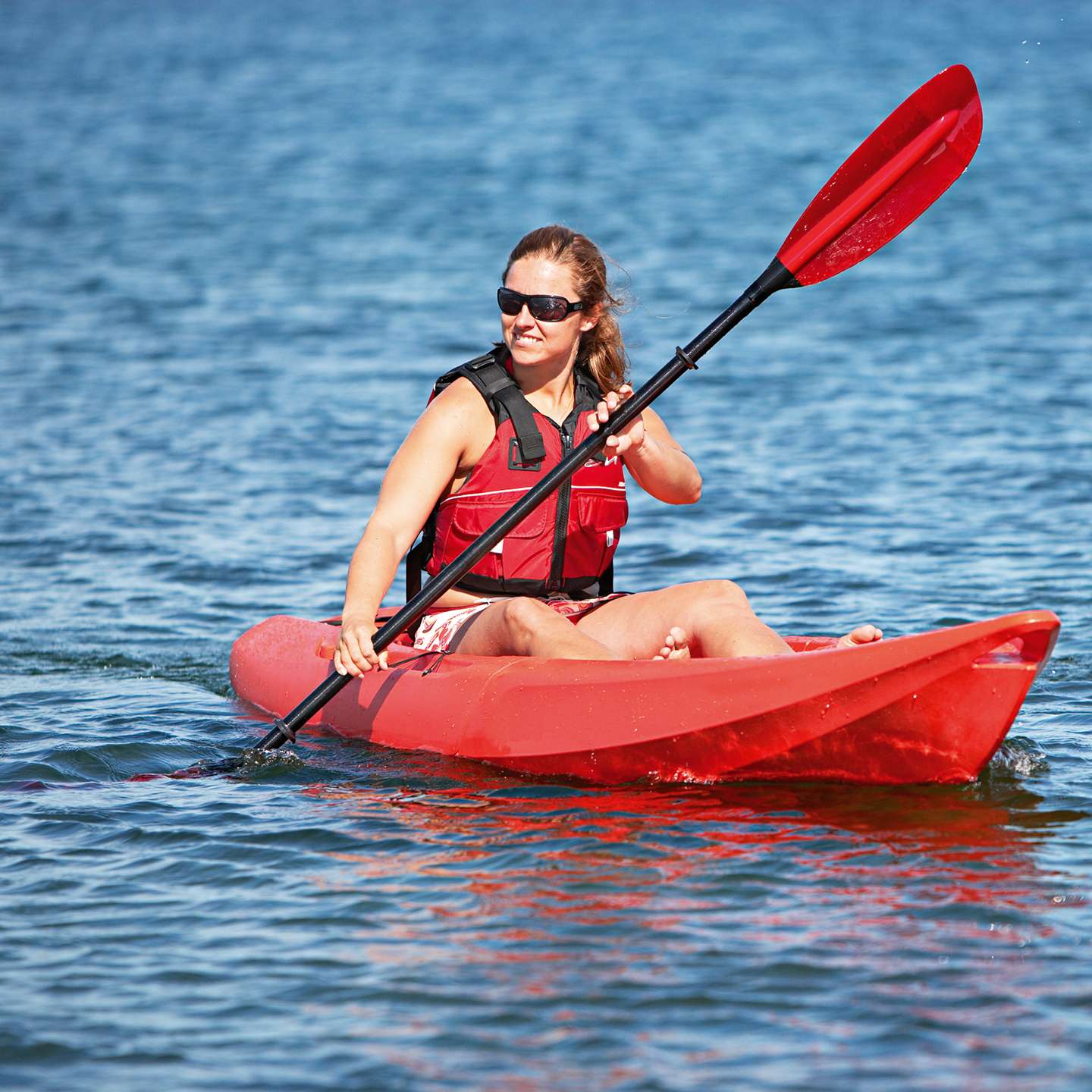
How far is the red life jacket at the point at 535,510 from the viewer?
186 inches

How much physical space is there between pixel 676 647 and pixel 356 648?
2.73 feet

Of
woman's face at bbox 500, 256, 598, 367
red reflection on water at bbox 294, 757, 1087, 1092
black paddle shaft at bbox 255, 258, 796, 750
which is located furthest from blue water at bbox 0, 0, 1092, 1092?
woman's face at bbox 500, 256, 598, 367

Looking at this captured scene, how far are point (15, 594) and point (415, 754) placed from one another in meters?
3.00

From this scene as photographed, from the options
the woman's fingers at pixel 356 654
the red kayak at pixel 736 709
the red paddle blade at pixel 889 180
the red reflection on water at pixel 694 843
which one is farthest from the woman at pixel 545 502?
the red paddle blade at pixel 889 180

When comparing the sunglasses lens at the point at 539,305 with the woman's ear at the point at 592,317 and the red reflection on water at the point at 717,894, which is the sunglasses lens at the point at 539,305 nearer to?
the woman's ear at the point at 592,317

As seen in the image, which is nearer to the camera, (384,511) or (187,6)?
(384,511)

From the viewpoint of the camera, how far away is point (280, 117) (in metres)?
29.4

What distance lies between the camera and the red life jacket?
186 inches

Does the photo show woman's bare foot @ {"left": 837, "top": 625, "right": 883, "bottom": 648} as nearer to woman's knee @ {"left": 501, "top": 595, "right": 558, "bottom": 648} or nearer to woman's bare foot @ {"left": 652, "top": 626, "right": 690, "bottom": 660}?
woman's bare foot @ {"left": 652, "top": 626, "right": 690, "bottom": 660}

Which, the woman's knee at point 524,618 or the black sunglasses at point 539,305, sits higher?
the black sunglasses at point 539,305

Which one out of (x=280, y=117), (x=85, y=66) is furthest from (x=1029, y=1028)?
(x=85, y=66)

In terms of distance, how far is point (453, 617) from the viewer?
4.91 metres

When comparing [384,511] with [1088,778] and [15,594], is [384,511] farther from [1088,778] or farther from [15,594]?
[15,594]

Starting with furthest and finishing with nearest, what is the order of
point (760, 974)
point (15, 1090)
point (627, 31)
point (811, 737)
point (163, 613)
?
1. point (627, 31)
2. point (163, 613)
3. point (811, 737)
4. point (760, 974)
5. point (15, 1090)
